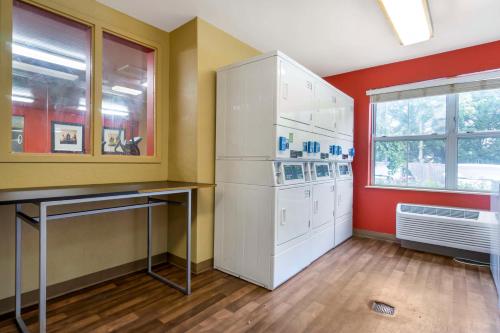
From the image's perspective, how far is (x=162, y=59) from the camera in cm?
300

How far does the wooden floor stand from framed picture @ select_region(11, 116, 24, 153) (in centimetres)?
131

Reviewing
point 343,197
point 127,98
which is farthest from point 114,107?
point 343,197

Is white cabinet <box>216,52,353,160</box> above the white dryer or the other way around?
above

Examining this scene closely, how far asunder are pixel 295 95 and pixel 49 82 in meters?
2.28

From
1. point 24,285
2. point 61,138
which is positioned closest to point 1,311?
point 24,285

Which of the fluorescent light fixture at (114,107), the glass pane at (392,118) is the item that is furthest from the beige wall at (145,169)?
the glass pane at (392,118)

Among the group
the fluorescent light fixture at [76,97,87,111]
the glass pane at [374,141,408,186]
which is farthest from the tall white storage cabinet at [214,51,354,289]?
the glass pane at [374,141,408,186]

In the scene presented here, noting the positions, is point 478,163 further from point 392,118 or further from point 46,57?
point 46,57

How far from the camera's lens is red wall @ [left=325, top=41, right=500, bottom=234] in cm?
330

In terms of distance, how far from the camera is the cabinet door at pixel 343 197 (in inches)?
143

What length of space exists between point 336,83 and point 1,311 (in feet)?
16.2

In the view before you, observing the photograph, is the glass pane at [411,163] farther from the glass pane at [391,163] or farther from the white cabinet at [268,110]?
the white cabinet at [268,110]

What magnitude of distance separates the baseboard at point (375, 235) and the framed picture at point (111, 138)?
12.1ft

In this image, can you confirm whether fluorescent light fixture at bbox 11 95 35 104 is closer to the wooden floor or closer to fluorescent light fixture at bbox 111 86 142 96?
fluorescent light fixture at bbox 111 86 142 96
